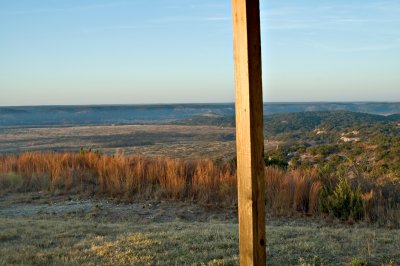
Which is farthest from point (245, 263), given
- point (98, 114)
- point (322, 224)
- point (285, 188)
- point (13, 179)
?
point (98, 114)

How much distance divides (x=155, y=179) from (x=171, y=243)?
18.8 feet

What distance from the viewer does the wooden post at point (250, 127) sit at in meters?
3.19

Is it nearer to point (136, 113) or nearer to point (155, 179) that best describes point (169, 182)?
point (155, 179)

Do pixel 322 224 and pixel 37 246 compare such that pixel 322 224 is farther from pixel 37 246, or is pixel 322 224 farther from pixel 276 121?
pixel 276 121

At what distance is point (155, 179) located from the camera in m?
11.9

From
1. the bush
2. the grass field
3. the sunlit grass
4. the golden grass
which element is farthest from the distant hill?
the sunlit grass

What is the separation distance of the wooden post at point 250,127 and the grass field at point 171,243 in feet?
6.73

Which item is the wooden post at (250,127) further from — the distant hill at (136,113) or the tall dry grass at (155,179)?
the distant hill at (136,113)

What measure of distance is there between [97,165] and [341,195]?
21.7 feet

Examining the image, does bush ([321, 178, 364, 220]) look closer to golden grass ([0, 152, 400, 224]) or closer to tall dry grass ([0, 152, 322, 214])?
golden grass ([0, 152, 400, 224])

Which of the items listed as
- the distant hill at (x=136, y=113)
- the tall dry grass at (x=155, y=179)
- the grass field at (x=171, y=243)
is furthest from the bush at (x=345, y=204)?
the distant hill at (x=136, y=113)

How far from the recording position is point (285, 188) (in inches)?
397

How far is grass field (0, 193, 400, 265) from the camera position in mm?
5449

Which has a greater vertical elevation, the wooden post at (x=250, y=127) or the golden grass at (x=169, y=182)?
the wooden post at (x=250, y=127)
